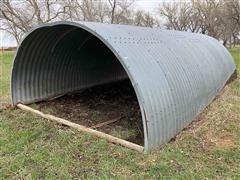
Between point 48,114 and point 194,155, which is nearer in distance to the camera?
point 194,155

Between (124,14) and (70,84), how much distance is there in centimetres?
3416

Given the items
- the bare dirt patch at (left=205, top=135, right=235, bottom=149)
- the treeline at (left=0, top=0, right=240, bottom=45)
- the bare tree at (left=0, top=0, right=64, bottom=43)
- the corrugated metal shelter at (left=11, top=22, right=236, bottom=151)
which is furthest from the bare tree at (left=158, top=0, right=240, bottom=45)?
the bare dirt patch at (left=205, top=135, right=235, bottom=149)

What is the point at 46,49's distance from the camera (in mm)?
6844

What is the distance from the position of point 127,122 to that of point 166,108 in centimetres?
159

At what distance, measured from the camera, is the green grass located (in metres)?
3.97

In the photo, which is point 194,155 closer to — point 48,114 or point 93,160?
point 93,160

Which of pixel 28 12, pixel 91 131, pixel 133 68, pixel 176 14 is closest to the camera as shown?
pixel 133 68

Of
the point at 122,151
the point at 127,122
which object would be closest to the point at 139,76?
the point at 122,151

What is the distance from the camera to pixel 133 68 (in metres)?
4.30

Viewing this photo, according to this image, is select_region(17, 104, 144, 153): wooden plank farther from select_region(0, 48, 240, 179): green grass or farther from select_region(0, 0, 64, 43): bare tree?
select_region(0, 0, 64, 43): bare tree

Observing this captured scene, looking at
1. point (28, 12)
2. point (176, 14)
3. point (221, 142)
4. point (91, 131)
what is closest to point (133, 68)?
point (91, 131)

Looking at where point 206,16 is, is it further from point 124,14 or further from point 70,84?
point 70,84

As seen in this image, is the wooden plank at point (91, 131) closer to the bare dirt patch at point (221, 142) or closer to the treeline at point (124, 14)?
the bare dirt patch at point (221, 142)

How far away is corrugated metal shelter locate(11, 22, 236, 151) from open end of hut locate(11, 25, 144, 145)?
23mm
